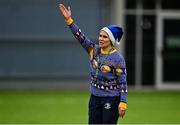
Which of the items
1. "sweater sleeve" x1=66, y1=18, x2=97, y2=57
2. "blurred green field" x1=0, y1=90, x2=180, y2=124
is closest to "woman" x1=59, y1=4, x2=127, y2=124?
"sweater sleeve" x1=66, y1=18, x2=97, y2=57

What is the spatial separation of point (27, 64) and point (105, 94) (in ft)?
53.4

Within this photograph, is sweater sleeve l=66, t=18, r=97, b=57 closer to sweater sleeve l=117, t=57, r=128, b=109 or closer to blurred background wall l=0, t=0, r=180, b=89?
sweater sleeve l=117, t=57, r=128, b=109

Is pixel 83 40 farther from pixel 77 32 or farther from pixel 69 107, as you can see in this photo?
pixel 69 107

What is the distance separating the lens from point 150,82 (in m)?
27.0

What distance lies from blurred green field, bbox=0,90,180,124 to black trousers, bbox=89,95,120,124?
569 centimetres

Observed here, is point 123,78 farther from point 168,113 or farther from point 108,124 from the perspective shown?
point 168,113

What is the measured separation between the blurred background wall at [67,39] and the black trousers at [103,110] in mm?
15604

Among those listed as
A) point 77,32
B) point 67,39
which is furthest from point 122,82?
point 67,39

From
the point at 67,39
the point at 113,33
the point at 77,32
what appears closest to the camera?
the point at 113,33

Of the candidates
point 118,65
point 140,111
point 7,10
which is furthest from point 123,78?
point 7,10

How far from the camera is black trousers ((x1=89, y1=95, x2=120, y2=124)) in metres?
9.93

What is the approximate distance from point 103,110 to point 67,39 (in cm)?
1624

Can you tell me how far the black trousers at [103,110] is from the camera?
9930 millimetres

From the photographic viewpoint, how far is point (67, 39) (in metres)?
26.1
